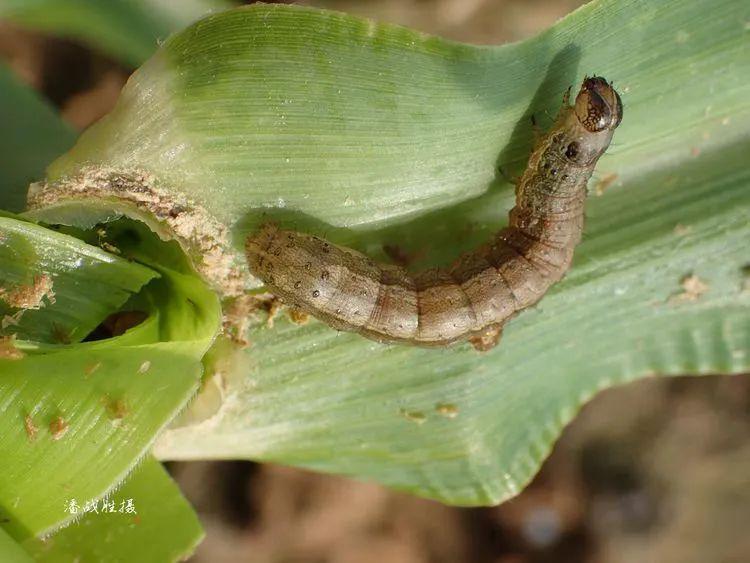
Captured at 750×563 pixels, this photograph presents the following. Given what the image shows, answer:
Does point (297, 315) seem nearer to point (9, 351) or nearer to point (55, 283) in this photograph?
point (55, 283)

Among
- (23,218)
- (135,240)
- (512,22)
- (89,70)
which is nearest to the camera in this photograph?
(23,218)

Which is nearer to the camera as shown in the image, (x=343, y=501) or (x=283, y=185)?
(x=283, y=185)

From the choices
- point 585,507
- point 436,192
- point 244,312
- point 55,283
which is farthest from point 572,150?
point 585,507

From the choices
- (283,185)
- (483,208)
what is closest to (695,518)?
(483,208)

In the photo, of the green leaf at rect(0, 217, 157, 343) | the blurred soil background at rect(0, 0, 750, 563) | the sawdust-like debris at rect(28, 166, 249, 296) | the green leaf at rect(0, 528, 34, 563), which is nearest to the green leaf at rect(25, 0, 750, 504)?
the sawdust-like debris at rect(28, 166, 249, 296)

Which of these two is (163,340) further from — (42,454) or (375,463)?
(375,463)

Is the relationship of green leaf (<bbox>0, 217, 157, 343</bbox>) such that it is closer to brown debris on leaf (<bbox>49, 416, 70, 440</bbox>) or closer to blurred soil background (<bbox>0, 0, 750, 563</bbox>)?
brown debris on leaf (<bbox>49, 416, 70, 440</bbox>)

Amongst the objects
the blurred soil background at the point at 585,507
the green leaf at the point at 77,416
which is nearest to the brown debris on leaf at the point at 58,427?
the green leaf at the point at 77,416
